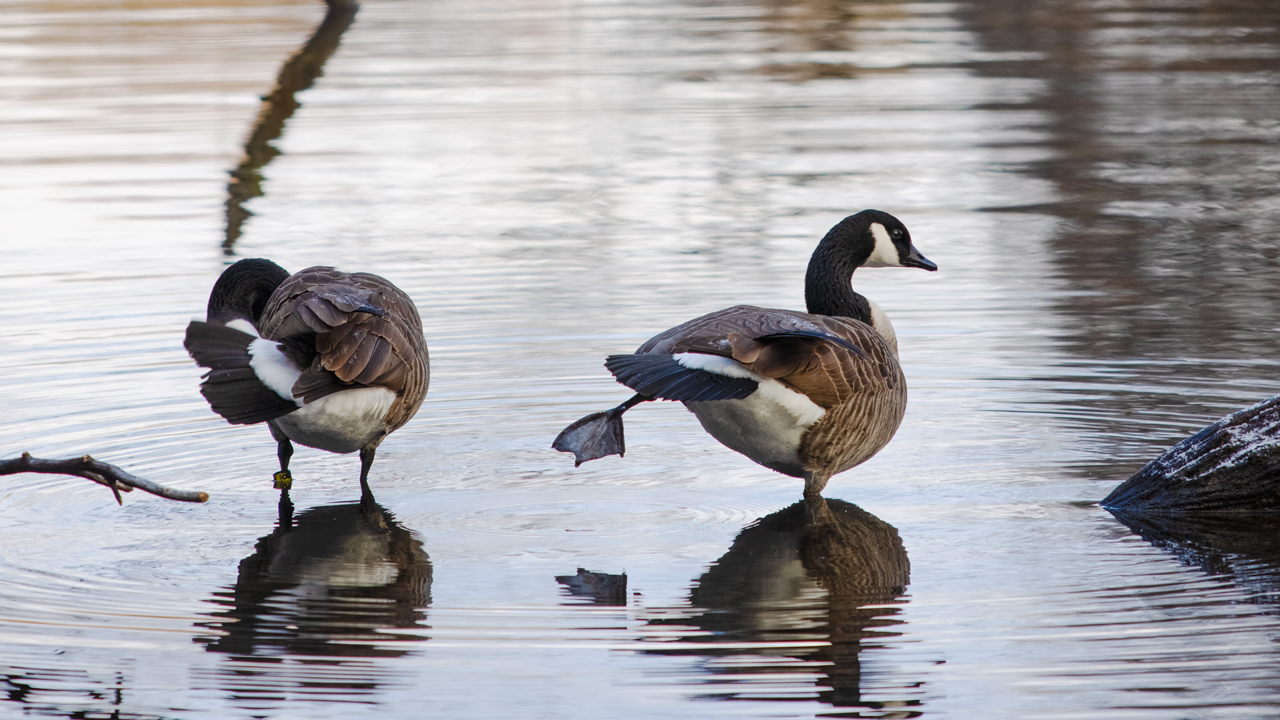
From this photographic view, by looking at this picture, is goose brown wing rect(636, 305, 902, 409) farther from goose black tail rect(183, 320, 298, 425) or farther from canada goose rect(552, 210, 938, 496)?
goose black tail rect(183, 320, 298, 425)

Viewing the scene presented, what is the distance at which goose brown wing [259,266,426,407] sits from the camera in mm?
6227

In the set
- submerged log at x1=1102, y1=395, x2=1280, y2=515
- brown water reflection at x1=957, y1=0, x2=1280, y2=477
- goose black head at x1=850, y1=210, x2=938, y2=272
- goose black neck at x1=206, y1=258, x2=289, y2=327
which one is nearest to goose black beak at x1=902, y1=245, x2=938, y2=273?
goose black head at x1=850, y1=210, x2=938, y2=272

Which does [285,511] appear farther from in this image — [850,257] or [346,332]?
[850,257]

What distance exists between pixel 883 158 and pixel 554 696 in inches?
454

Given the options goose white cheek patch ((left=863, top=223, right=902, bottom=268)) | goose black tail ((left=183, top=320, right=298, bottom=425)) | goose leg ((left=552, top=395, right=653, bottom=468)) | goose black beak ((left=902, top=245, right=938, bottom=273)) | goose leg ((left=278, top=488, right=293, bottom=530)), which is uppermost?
goose black tail ((left=183, top=320, right=298, bottom=425))

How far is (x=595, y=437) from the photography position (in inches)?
261

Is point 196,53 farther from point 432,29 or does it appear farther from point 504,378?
point 504,378

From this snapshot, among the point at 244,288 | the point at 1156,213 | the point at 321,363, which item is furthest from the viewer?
the point at 1156,213

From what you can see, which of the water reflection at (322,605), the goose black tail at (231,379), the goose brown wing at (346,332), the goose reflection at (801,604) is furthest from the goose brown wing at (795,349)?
the goose black tail at (231,379)

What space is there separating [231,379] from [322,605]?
107cm

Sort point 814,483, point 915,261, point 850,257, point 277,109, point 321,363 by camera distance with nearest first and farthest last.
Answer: point 321,363 < point 814,483 < point 850,257 < point 915,261 < point 277,109

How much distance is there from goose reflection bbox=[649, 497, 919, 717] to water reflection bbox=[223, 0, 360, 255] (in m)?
7.43

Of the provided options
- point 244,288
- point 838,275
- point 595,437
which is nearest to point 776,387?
point 595,437

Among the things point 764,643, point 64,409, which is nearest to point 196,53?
point 64,409
